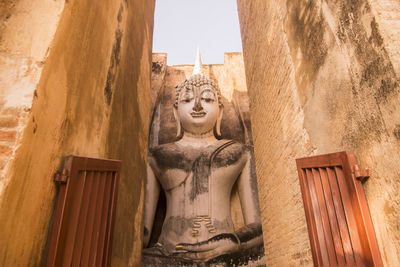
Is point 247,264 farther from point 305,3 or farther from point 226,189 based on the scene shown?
point 305,3

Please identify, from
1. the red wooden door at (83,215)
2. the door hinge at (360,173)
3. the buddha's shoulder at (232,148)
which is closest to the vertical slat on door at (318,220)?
the door hinge at (360,173)

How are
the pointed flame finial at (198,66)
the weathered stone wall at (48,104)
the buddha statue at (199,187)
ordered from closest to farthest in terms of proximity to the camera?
the weathered stone wall at (48,104) → the buddha statue at (199,187) → the pointed flame finial at (198,66)

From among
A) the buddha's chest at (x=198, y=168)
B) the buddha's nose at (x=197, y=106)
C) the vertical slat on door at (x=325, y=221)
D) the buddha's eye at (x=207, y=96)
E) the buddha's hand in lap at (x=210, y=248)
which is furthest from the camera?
the buddha's eye at (x=207, y=96)

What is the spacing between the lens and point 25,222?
1784mm

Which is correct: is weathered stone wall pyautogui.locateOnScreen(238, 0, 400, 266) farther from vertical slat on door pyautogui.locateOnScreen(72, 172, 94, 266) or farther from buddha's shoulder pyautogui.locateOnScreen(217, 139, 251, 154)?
vertical slat on door pyautogui.locateOnScreen(72, 172, 94, 266)

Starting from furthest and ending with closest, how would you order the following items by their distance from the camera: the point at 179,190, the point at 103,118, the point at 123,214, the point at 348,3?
the point at 179,190 → the point at 123,214 → the point at 103,118 → the point at 348,3

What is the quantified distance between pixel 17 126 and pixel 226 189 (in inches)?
193

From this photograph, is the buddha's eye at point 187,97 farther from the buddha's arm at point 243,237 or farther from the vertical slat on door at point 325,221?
the vertical slat on door at point 325,221

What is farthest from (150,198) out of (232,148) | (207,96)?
(207,96)

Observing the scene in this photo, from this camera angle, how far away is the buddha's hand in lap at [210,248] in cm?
531

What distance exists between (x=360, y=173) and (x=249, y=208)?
4.16 meters

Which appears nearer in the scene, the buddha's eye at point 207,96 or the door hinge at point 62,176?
the door hinge at point 62,176

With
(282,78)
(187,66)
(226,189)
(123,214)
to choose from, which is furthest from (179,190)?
(187,66)

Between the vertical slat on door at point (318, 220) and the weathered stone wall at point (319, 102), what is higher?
the weathered stone wall at point (319, 102)
